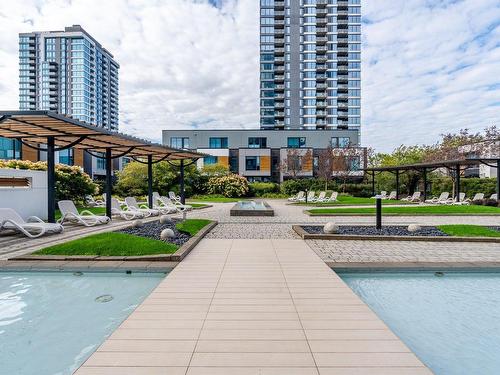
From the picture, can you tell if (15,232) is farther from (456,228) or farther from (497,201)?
(497,201)

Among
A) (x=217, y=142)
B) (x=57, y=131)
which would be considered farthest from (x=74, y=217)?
(x=217, y=142)

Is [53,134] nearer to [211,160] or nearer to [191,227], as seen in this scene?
[191,227]

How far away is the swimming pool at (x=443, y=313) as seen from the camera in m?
3.54

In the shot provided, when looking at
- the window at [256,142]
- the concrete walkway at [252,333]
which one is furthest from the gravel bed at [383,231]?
the window at [256,142]

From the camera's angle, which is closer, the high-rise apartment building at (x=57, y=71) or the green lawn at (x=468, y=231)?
the green lawn at (x=468, y=231)

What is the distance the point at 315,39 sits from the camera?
240 ft

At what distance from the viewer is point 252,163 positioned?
48344 mm

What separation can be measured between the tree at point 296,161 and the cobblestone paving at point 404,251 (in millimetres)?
31782

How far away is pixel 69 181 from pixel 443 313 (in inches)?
741

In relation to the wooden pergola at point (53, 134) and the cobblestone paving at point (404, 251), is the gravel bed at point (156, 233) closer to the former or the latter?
the wooden pergola at point (53, 134)

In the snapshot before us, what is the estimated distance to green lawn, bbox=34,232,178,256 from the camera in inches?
271

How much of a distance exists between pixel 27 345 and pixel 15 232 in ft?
25.1

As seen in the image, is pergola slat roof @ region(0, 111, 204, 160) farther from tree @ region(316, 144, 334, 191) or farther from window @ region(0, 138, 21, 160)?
window @ region(0, 138, 21, 160)

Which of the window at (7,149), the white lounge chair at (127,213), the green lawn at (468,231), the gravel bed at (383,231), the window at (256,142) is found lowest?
the gravel bed at (383,231)
